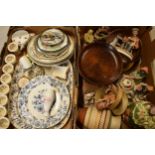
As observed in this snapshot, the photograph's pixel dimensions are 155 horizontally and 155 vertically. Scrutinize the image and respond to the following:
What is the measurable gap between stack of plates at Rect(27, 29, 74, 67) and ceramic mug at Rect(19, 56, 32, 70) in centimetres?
2

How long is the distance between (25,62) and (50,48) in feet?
0.45

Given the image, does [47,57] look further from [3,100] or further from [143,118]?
[143,118]

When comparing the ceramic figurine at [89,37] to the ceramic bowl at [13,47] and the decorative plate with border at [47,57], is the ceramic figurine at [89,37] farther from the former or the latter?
the ceramic bowl at [13,47]

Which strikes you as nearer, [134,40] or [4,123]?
[4,123]

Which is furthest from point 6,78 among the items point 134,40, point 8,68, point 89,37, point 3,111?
point 134,40

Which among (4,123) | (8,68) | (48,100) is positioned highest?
(8,68)

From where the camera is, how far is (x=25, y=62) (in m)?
1.72

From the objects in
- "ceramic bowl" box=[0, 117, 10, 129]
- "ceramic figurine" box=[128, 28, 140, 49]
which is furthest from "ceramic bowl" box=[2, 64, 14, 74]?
"ceramic figurine" box=[128, 28, 140, 49]

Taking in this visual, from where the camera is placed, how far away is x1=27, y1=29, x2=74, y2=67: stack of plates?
1.71 metres

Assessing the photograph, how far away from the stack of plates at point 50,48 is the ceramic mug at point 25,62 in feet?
0.07

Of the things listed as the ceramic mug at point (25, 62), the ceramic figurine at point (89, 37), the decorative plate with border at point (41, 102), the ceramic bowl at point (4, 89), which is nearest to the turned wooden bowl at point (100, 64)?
the ceramic figurine at point (89, 37)
